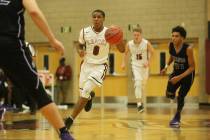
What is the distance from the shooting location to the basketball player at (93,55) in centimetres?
737

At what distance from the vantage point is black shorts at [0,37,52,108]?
13.4 ft

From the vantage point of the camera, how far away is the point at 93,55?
7.58 m

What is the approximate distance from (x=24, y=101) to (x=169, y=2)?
6.81m

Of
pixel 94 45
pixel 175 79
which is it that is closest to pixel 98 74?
pixel 94 45

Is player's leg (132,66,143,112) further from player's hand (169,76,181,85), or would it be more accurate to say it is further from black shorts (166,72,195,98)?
player's hand (169,76,181,85)

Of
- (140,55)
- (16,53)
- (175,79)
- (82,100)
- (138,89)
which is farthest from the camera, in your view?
(140,55)

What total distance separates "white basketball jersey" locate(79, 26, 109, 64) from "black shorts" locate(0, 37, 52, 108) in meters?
3.39

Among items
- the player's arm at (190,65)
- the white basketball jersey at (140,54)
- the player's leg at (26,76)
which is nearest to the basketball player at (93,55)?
the player's arm at (190,65)

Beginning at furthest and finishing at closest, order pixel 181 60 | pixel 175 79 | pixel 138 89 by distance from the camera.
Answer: pixel 138 89 < pixel 181 60 < pixel 175 79

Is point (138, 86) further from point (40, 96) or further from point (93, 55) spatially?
point (40, 96)

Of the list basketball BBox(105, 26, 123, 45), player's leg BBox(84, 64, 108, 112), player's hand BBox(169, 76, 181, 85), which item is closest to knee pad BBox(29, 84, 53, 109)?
player's leg BBox(84, 64, 108, 112)

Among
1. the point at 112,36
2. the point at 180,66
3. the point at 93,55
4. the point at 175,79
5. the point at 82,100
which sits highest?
the point at 112,36

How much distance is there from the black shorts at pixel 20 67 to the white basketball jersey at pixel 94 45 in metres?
3.39

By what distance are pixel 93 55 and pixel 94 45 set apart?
0.18 m
